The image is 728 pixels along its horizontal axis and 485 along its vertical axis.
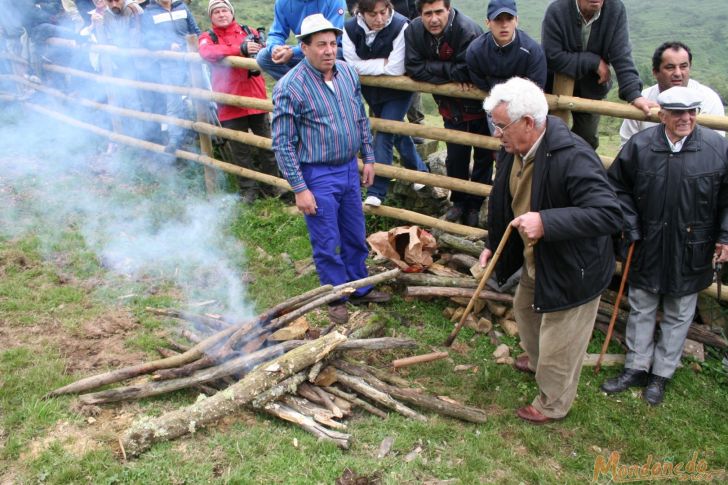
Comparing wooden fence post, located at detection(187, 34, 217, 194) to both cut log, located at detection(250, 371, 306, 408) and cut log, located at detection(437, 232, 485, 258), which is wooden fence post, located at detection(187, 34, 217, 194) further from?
cut log, located at detection(250, 371, 306, 408)

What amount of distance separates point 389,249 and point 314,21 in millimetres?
2102

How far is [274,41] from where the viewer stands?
5543mm

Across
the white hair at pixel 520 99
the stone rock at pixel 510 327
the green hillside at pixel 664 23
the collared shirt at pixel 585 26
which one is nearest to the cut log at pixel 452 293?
the stone rock at pixel 510 327

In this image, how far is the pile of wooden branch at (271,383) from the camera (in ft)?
11.3

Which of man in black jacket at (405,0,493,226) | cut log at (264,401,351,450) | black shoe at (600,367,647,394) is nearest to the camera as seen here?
cut log at (264,401,351,450)

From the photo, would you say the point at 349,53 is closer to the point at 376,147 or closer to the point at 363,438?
the point at 376,147

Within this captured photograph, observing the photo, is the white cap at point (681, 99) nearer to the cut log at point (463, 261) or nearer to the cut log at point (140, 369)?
the cut log at point (463, 261)

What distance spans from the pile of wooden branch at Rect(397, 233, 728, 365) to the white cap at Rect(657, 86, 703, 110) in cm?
165

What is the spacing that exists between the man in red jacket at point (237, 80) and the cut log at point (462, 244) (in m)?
2.71

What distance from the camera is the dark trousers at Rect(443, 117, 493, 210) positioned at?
5.21m

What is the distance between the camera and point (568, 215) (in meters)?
3.08

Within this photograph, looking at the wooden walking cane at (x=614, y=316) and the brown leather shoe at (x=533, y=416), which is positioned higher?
the wooden walking cane at (x=614, y=316)

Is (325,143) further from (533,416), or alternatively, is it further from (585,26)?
(533,416)

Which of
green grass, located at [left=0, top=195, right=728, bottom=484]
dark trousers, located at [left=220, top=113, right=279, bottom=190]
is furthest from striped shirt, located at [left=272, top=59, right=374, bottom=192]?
dark trousers, located at [left=220, top=113, right=279, bottom=190]
